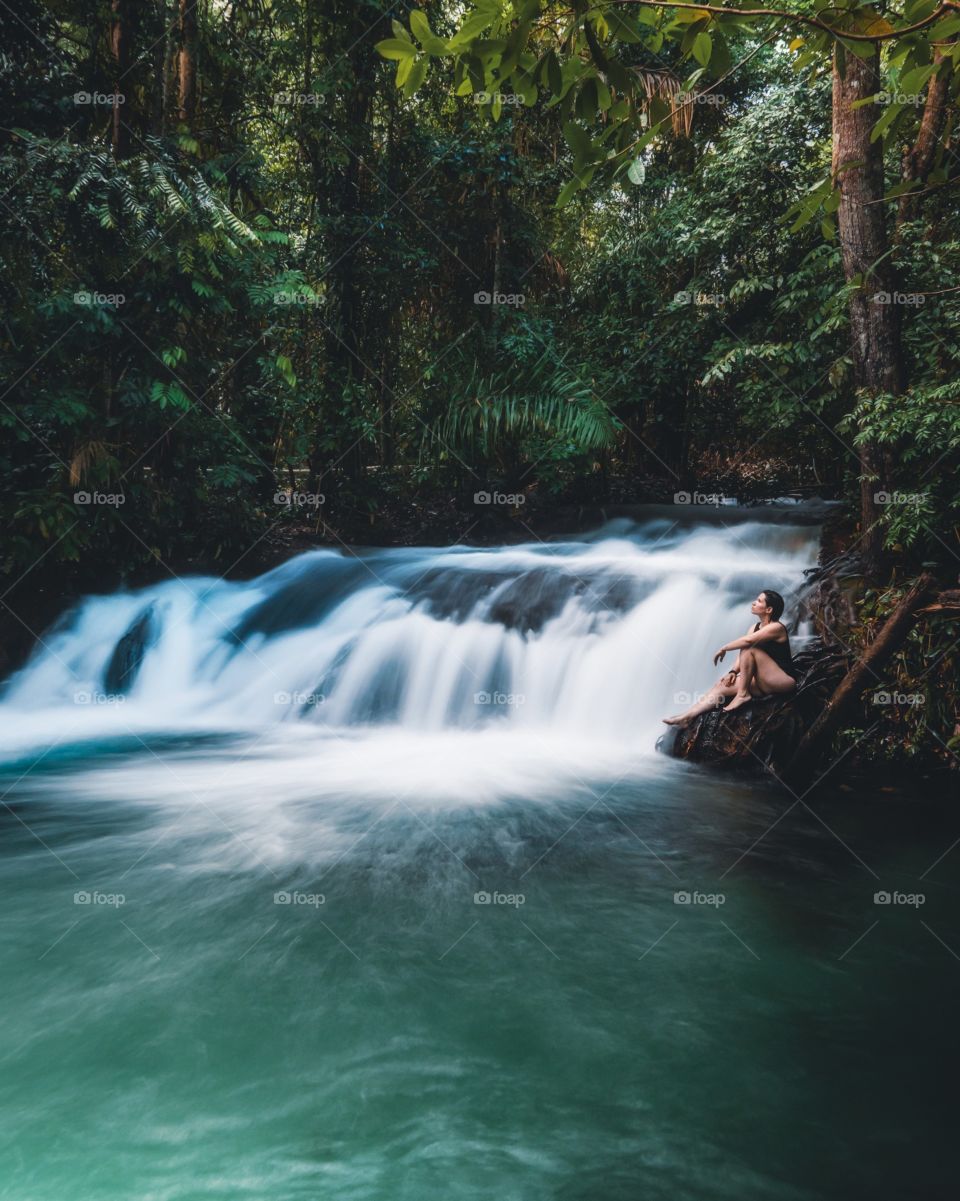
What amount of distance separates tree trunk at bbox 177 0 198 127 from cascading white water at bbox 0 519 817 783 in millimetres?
5286

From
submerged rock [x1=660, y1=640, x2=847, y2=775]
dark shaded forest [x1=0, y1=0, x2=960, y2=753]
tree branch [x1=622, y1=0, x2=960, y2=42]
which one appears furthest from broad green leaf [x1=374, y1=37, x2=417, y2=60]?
submerged rock [x1=660, y1=640, x2=847, y2=775]

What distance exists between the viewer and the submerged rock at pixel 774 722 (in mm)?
5695

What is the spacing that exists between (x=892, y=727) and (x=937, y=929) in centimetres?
214

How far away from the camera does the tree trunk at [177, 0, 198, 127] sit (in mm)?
9289

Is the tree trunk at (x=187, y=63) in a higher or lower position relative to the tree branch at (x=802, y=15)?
higher

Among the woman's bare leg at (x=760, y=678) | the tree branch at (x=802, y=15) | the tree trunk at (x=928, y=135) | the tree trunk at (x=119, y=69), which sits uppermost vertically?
the tree trunk at (x=119, y=69)

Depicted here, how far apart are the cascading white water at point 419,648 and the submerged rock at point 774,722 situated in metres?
0.58

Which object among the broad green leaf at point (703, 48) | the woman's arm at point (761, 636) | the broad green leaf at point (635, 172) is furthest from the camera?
the woman's arm at point (761, 636)

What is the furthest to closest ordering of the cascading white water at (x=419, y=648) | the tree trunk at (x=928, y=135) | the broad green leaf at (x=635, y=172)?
the cascading white water at (x=419, y=648)
the tree trunk at (x=928, y=135)
the broad green leaf at (x=635, y=172)

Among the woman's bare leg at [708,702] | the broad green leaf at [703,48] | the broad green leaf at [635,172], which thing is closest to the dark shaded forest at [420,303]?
the woman's bare leg at [708,702]

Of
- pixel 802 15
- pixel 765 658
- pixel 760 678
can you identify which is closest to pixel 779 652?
pixel 765 658

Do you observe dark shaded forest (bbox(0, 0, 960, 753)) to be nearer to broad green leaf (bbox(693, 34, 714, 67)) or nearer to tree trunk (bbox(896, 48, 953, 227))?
tree trunk (bbox(896, 48, 953, 227))

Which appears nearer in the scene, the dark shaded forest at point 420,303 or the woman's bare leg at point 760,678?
the woman's bare leg at point 760,678

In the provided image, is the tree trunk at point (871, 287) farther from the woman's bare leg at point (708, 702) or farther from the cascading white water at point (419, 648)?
the woman's bare leg at point (708, 702)
